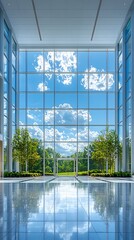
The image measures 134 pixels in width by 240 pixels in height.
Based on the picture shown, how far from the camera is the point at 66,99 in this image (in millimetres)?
39625

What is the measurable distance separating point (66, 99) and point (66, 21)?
1032 centimetres

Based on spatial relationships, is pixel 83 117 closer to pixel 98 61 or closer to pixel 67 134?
pixel 67 134

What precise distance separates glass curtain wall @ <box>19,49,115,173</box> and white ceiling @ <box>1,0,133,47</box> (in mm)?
2241

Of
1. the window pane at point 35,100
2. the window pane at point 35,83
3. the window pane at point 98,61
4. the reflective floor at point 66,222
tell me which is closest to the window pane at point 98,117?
the window pane at point 98,61

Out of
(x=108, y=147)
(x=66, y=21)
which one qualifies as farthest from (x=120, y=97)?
(x=66, y=21)

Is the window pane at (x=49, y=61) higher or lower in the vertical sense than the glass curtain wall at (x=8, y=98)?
higher

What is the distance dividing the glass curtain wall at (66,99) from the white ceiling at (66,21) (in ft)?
7.35

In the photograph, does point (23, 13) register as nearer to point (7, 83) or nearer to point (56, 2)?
point (56, 2)

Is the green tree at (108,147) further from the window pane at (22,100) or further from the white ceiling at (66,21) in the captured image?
the white ceiling at (66,21)

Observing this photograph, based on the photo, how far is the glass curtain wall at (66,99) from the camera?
39.4 m

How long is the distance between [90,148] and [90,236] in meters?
33.8

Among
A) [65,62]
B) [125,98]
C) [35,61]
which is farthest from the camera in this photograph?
[65,62]

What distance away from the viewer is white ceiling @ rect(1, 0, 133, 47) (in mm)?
27719

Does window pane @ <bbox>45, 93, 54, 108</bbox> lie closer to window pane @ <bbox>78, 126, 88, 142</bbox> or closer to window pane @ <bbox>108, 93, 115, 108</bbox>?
window pane @ <bbox>78, 126, 88, 142</bbox>
